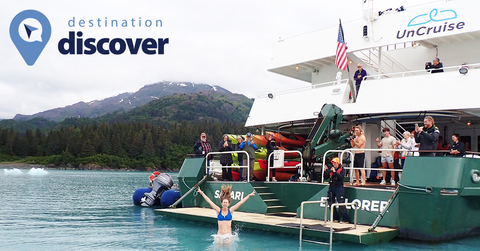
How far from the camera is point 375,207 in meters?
9.81

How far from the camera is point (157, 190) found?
18516 mm

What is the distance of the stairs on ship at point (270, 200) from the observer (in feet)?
39.3

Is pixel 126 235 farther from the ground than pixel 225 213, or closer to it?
closer to it

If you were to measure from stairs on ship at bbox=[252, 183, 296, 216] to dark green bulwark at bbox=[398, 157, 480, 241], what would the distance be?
328 centimetres

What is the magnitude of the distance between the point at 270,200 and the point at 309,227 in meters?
2.86

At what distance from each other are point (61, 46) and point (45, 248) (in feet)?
108

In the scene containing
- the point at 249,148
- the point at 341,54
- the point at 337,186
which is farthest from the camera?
the point at 341,54

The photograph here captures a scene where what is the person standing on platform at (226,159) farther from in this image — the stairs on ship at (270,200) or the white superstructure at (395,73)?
the white superstructure at (395,73)

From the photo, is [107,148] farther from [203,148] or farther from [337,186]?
[337,186]

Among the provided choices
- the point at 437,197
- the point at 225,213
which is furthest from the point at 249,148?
the point at 437,197

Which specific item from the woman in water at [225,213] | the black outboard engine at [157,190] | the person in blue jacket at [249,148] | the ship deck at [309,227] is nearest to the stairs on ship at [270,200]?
the ship deck at [309,227]

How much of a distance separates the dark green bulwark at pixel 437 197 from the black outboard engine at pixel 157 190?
11096 mm

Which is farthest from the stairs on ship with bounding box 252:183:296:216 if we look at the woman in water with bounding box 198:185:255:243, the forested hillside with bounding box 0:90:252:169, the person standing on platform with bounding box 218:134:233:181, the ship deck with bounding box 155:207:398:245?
the forested hillside with bounding box 0:90:252:169

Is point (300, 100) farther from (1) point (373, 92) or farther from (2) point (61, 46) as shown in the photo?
(2) point (61, 46)
